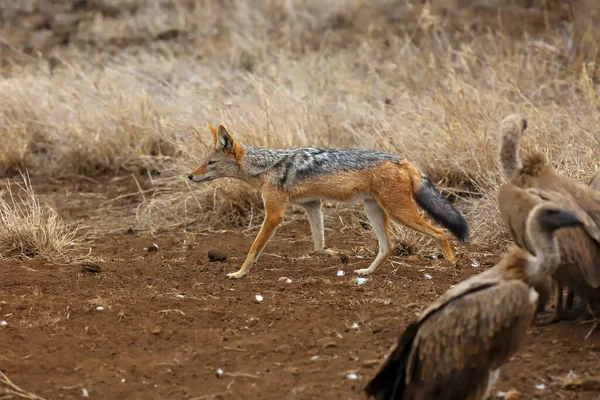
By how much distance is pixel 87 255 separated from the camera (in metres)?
7.98

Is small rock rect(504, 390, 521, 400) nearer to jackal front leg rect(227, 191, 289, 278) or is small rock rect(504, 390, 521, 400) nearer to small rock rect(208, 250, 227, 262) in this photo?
jackal front leg rect(227, 191, 289, 278)

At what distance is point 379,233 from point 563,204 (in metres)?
2.27

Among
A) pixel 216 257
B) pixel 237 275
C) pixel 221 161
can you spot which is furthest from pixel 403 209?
pixel 216 257

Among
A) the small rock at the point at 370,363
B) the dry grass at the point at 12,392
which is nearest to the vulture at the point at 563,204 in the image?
the small rock at the point at 370,363

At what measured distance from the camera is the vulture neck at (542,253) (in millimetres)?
4621

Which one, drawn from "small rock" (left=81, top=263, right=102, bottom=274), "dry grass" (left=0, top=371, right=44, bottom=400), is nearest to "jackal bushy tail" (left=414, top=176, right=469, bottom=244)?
"small rock" (left=81, top=263, right=102, bottom=274)

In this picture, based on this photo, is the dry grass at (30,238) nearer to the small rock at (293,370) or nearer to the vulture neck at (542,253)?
the small rock at (293,370)

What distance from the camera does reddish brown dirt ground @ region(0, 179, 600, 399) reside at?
5109mm

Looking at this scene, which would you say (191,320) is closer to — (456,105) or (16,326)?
(16,326)

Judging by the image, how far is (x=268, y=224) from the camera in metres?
7.32

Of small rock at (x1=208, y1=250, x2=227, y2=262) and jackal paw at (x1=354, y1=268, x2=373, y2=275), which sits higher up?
jackal paw at (x1=354, y1=268, x2=373, y2=275)

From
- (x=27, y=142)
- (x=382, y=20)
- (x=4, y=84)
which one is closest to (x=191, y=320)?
(x=27, y=142)

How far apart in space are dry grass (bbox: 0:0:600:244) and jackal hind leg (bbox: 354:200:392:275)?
1.59 feet

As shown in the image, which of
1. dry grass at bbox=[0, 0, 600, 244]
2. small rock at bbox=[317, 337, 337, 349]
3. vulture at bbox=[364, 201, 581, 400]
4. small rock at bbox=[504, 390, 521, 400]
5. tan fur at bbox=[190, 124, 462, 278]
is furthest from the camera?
dry grass at bbox=[0, 0, 600, 244]
